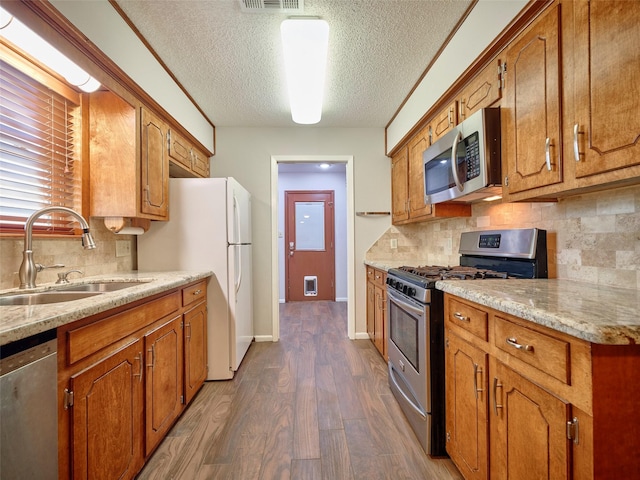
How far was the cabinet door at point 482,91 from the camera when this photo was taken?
153 cm

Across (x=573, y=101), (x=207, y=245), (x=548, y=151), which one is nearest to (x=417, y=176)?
(x=548, y=151)

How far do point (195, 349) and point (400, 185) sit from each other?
2387 mm

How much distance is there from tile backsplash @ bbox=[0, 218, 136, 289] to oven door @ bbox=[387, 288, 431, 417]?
2.02m

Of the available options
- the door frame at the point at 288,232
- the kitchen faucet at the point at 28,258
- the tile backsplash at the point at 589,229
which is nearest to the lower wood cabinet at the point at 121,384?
the kitchen faucet at the point at 28,258

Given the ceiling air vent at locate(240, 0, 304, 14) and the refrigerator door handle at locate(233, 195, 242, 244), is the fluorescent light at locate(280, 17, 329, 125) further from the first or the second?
the refrigerator door handle at locate(233, 195, 242, 244)

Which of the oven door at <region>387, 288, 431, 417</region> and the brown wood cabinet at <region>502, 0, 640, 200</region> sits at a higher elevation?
the brown wood cabinet at <region>502, 0, 640, 200</region>

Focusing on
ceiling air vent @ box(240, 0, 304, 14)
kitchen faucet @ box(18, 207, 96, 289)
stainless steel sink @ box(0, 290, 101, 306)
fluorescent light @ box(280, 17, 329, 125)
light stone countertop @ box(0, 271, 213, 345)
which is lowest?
stainless steel sink @ box(0, 290, 101, 306)

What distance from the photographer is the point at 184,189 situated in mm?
2350

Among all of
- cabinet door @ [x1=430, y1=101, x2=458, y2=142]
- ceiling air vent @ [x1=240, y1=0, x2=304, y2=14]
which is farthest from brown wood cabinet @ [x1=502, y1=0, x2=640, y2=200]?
ceiling air vent @ [x1=240, y1=0, x2=304, y2=14]

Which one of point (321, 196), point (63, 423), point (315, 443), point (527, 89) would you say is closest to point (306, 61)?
point (527, 89)

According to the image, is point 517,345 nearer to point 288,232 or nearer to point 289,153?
point 289,153

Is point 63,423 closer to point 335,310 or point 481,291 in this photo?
point 481,291

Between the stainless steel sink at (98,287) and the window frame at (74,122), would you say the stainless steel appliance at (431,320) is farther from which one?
the window frame at (74,122)

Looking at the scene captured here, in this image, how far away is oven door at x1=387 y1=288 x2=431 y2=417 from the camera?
5.09 ft
